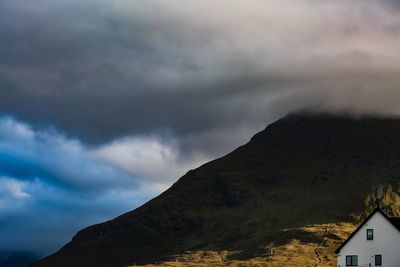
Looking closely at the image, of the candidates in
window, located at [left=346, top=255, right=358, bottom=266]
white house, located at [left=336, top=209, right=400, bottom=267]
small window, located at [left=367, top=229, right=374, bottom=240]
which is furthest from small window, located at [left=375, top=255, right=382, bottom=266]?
window, located at [left=346, top=255, right=358, bottom=266]

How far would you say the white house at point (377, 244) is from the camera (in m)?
115

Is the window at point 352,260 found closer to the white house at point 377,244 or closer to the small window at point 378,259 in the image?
the white house at point 377,244

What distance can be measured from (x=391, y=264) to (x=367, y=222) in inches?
296

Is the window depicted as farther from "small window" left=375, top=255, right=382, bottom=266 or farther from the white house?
"small window" left=375, top=255, right=382, bottom=266

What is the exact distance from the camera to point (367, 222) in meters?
114

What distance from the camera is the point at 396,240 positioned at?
115562mm

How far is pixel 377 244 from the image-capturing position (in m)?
115

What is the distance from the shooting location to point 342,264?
11612 centimetres

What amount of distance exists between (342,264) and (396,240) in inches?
343

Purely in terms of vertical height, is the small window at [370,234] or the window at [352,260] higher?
the small window at [370,234]

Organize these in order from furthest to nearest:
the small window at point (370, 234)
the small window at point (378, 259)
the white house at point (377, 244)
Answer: the small window at point (378, 259), the small window at point (370, 234), the white house at point (377, 244)

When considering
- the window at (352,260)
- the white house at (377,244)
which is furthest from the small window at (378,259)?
the window at (352,260)

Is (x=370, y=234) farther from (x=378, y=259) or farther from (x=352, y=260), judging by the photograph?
(x=352, y=260)

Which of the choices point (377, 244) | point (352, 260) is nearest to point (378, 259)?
point (377, 244)
